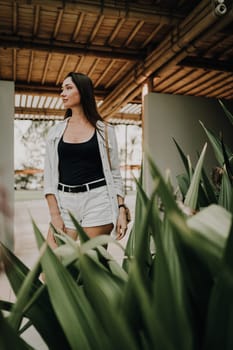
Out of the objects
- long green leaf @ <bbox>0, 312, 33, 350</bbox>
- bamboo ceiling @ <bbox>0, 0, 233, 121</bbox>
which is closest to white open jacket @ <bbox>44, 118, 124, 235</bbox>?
long green leaf @ <bbox>0, 312, 33, 350</bbox>

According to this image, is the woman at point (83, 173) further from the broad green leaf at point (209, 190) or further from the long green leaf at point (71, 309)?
the long green leaf at point (71, 309)

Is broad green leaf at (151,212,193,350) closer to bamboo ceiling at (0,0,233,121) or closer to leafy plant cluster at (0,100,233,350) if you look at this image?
leafy plant cluster at (0,100,233,350)

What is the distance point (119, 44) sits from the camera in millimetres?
4430

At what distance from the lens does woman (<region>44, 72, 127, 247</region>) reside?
1.83m

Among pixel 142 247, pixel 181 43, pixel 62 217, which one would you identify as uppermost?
pixel 181 43

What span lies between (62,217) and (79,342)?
5.02 ft

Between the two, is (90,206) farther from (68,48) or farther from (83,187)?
(68,48)

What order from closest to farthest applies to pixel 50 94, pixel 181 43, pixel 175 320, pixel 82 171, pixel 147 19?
pixel 175 320 → pixel 82 171 → pixel 147 19 → pixel 181 43 → pixel 50 94

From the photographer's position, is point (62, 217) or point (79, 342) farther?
point (62, 217)

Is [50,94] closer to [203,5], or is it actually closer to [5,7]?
[5,7]

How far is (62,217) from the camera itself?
1878 millimetres

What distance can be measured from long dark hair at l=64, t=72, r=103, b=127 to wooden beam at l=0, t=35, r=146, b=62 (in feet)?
8.10

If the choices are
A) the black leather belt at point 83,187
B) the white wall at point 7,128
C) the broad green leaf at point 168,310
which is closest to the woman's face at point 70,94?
the black leather belt at point 83,187

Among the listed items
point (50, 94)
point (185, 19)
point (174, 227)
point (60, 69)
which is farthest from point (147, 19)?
point (174, 227)
